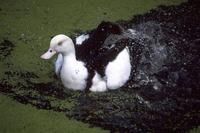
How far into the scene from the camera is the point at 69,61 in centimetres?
463

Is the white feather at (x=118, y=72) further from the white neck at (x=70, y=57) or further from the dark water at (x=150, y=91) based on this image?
the white neck at (x=70, y=57)

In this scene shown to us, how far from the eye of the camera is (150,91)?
15.9ft

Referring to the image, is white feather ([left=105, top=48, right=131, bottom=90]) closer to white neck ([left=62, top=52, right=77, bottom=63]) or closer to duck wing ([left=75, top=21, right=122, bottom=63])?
duck wing ([left=75, top=21, right=122, bottom=63])

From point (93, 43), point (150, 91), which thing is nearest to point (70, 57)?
point (93, 43)

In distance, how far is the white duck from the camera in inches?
180

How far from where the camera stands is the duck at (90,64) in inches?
180

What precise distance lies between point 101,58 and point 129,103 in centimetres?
55

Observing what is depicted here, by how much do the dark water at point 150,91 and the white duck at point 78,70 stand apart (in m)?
0.10

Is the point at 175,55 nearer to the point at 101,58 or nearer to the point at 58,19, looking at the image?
the point at 101,58

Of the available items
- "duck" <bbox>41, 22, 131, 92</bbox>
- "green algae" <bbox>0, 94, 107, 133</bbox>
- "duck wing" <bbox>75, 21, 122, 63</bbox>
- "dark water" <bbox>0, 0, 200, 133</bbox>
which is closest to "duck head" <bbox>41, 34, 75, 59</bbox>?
"duck" <bbox>41, 22, 131, 92</bbox>

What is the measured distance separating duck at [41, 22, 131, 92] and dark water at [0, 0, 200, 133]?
0.39ft

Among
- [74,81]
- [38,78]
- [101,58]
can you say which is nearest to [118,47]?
[101,58]

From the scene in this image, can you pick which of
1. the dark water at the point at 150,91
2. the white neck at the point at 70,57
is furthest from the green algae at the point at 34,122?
the white neck at the point at 70,57

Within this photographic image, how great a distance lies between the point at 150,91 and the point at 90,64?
751 millimetres
